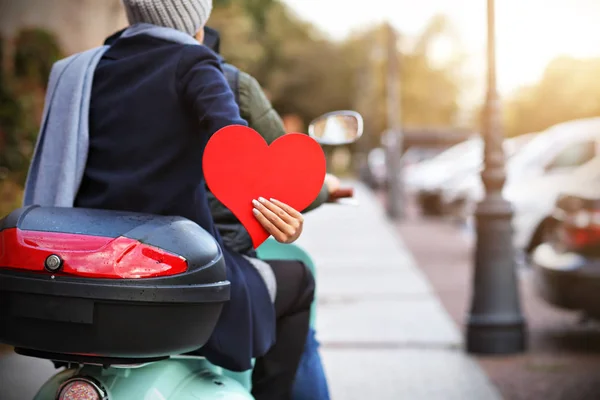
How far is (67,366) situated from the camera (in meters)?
2.30

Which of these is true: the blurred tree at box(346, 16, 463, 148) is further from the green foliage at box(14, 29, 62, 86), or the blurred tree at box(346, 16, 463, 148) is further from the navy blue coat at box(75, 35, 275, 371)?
the navy blue coat at box(75, 35, 275, 371)

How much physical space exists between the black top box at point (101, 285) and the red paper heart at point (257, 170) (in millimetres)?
129

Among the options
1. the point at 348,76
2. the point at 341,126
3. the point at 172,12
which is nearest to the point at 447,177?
the point at 341,126

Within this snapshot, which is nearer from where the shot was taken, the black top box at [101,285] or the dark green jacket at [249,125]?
the black top box at [101,285]

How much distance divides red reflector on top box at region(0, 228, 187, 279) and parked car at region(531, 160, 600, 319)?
15.3 ft

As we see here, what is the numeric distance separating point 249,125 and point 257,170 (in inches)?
20.9

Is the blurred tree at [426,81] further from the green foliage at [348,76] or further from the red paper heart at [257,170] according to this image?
the red paper heart at [257,170]

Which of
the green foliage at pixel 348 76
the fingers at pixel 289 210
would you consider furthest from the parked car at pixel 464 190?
the green foliage at pixel 348 76

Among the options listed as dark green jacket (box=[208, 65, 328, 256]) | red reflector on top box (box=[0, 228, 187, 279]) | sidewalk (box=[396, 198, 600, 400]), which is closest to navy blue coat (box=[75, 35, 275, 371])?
dark green jacket (box=[208, 65, 328, 256])

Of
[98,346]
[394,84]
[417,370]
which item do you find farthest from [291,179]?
[394,84]

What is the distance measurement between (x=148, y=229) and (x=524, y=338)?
486 cm

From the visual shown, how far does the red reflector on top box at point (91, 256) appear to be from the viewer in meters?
1.91

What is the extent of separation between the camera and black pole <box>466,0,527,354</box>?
627cm

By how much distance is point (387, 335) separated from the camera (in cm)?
692
